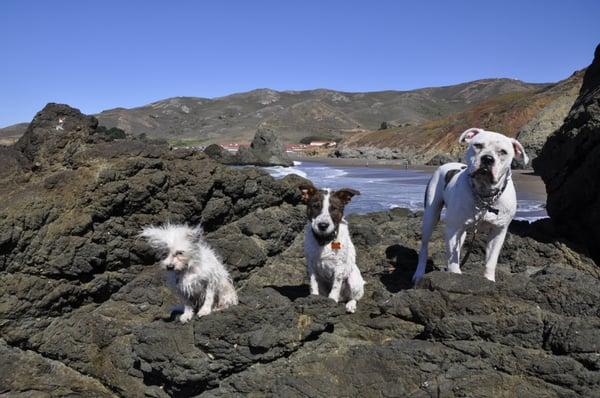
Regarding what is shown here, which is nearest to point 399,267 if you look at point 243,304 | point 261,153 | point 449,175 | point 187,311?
point 449,175

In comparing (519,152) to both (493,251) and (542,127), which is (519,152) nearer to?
(493,251)

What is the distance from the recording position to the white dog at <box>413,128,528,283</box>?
224 inches

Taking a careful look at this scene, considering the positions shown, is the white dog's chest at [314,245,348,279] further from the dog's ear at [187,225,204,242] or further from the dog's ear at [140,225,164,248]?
the dog's ear at [140,225,164,248]

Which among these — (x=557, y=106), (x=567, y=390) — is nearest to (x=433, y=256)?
(x=567, y=390)

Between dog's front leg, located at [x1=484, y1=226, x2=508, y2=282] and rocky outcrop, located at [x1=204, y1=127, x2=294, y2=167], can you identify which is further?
rocky outcrop, located at [x1=204, y1=127, x2=294, y2=167]

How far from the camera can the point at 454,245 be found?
6258mm

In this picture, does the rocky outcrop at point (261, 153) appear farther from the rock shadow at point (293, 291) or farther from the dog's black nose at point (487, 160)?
the dog's black nose at point (487, 160)

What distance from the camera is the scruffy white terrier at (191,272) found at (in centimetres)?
568

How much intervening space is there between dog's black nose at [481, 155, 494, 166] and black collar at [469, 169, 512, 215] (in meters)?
0.31

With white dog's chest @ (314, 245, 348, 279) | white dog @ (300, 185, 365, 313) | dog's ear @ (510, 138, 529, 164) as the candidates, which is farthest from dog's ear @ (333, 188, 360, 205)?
dog's ear @ (510, 138, 529, 164)

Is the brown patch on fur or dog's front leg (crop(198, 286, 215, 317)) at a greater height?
the brown patch on fur

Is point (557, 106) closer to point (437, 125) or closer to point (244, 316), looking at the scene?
point (437, 125)

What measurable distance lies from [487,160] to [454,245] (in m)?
1.18

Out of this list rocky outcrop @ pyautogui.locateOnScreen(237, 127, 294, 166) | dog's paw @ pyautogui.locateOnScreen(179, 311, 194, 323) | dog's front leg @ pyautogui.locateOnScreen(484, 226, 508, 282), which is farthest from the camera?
rocky outcrop @ pyautogui.locateOnScreen(237, 127, 294, 166)
